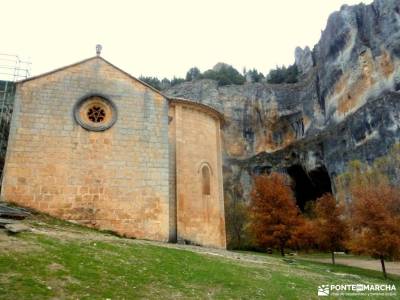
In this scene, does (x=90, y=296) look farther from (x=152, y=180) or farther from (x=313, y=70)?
(x=313, y=70)

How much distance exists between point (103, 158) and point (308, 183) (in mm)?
39475

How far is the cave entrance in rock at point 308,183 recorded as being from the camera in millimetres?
47906

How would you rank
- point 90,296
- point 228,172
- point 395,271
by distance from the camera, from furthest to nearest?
1. point 228,172
2. point 395,271
3. point 90,296

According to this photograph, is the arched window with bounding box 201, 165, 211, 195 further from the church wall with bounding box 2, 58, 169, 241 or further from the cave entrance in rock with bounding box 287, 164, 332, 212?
the cave entrance in rock with bounding box 287, 164, 332, 212

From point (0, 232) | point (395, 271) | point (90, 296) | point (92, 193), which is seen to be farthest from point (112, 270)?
point (395, 271)

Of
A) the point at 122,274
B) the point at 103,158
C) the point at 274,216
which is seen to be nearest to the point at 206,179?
the point at 103,158

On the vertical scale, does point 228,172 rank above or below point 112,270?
above

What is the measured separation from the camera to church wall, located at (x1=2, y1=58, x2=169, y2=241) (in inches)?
640

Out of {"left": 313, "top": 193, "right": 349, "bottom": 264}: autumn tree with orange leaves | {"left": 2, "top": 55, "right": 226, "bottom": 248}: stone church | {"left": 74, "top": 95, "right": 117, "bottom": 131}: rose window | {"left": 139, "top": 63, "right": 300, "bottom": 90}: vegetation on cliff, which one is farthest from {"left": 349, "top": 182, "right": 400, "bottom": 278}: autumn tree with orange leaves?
{"left": 139, "top": 63, "right": 300, "bottom": 90}: vegetation on cliff

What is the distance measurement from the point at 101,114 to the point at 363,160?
2906cm

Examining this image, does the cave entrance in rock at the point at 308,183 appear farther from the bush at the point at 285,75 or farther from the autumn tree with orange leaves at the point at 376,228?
the autumn tree with orange leaves at the point at 376,228

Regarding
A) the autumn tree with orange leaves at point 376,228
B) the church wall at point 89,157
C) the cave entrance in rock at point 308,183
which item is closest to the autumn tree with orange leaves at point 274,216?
the autumn tree with orange leaves at point 376,228

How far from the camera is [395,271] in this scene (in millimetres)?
22172

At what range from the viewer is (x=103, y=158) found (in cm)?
1716
